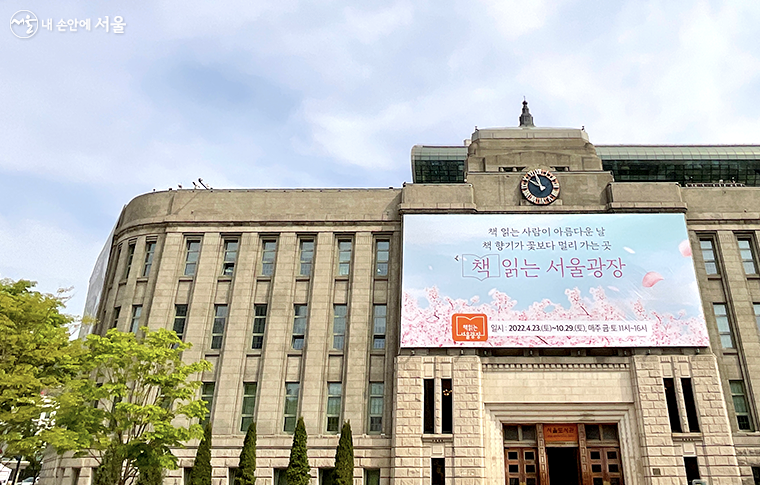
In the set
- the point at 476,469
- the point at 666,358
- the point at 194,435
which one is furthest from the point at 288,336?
the point at 666,358

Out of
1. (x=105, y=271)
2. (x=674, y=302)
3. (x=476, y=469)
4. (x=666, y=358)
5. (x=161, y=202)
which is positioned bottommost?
(x=476, y=469)

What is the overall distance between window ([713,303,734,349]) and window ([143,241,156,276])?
28.5m

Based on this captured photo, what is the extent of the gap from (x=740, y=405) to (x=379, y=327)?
16.6 metres

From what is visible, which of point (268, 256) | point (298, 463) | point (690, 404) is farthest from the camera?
point (268, 256)

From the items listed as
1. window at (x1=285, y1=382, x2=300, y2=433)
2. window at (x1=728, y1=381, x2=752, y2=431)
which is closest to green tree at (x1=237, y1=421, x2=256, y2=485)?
window at (x1=285, y1=382, x2=300, y2=433)

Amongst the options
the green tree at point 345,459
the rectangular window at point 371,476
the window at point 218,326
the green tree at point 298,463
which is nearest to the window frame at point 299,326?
the window at point 218,326

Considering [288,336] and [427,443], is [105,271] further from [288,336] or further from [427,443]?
[427,443]

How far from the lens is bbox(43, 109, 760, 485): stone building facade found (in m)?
24.1

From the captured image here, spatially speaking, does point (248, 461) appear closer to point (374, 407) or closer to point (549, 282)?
point (374, 407)

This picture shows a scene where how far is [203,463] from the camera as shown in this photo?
23438mm

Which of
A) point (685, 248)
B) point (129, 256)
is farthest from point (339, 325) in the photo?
point (685, 248)

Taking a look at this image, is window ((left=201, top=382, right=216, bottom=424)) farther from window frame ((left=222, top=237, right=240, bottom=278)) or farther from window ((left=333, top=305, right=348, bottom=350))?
window ((left=333, top=305, right=348, bottom=350))

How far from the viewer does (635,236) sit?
27.3 meters

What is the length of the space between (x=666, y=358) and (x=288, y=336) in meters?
17.3
